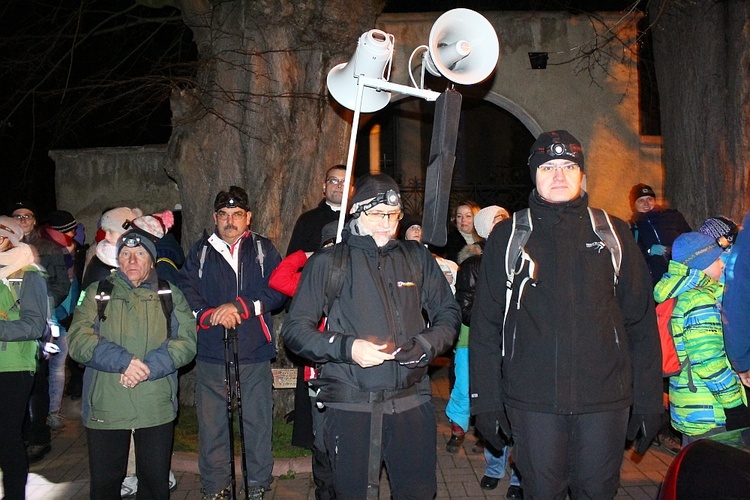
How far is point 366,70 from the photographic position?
4.45m

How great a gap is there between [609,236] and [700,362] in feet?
3.92

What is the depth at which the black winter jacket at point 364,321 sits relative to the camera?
3.57 meters

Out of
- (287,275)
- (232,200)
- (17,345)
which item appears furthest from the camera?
(232,200)

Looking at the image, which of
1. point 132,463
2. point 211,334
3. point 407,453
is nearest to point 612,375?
point 407,453

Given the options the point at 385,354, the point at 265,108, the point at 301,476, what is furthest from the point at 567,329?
the point at 265,108

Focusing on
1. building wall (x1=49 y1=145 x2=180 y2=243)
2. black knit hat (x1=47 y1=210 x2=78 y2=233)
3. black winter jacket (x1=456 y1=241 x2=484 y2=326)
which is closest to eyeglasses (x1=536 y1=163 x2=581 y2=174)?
black winter jacket (x1=456 y1=241 x2=484 y2=326)

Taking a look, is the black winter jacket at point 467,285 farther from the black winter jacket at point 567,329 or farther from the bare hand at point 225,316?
the black winter jacket at point 567,329

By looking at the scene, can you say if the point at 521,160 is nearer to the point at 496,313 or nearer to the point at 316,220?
the point at 316,220

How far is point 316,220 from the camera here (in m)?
6.09

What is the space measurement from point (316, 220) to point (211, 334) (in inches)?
56.7

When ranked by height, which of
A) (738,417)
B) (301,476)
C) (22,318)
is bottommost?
(301,476)

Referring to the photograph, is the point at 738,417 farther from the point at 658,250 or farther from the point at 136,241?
the point at 136,241

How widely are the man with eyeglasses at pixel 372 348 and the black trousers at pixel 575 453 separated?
22.0 inches

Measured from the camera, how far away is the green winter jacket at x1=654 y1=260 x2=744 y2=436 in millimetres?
4059
